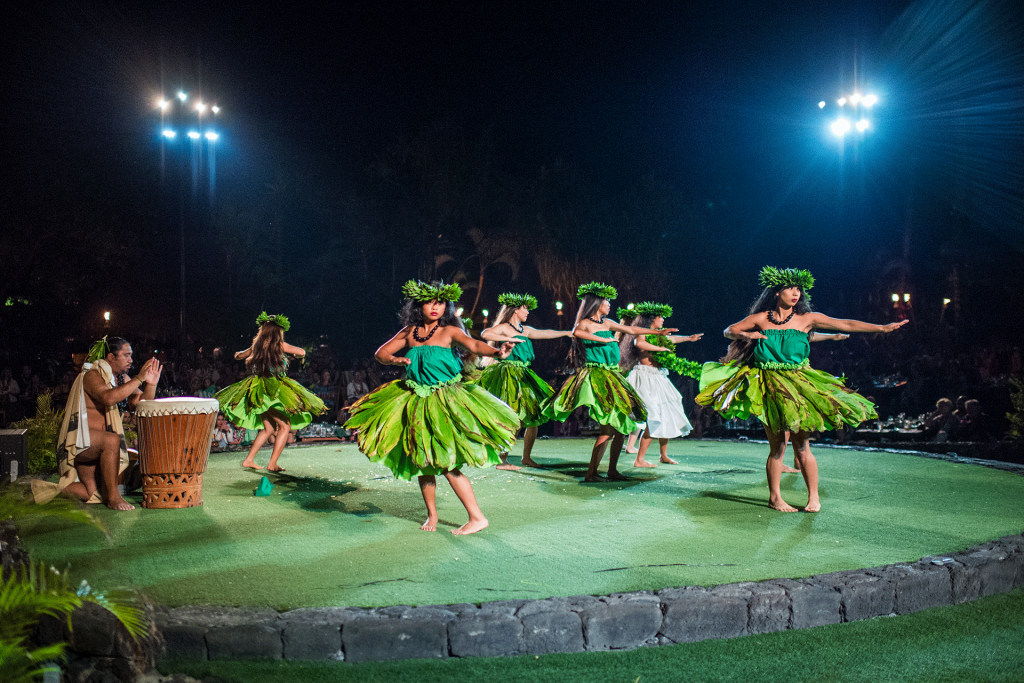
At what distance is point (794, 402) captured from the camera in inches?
212

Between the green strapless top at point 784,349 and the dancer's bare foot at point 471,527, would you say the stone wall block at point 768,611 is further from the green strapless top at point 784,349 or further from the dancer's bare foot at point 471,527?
the green strapless top at point 784,349

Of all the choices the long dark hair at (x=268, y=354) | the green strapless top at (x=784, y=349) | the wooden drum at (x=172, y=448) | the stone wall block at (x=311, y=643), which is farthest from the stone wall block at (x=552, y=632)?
the long dark hair at (x=268, y=354)

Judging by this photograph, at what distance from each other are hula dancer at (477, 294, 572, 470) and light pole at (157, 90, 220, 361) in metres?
10.2

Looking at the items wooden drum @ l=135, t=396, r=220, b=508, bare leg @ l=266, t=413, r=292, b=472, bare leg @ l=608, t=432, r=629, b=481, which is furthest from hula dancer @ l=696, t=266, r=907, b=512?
bare leg @ l=266, t=413, r=292, b=472

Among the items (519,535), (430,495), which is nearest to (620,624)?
(519,535)

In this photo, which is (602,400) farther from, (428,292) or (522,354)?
(428,292)

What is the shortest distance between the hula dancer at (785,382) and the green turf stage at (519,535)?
41 cm

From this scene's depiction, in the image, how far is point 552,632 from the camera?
10.3 feet

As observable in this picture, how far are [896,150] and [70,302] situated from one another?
19.8m

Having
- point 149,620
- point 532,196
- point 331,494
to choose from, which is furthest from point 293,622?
point 532,196

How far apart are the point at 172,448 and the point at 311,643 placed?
11.3 ft

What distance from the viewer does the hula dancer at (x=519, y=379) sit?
7.73 metres

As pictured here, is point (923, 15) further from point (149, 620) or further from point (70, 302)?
point (70, 302)

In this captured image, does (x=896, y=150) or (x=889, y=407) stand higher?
(x=896, y=150)
